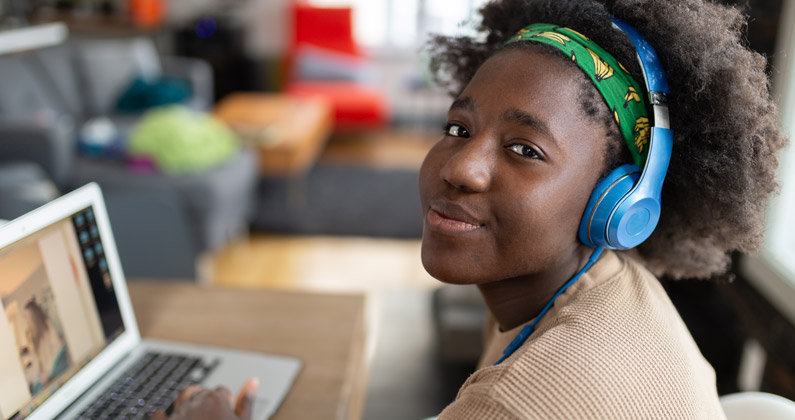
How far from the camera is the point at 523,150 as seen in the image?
2.61 ft

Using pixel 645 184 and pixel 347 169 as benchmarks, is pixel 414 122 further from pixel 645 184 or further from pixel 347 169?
pixel 645 184

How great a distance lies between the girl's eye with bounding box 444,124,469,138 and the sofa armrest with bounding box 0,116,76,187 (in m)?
A: 2.96

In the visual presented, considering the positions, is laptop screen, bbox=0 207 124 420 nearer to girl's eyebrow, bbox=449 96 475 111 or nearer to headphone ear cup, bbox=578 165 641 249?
girl's eyebrow, bbox=449 96 475 111

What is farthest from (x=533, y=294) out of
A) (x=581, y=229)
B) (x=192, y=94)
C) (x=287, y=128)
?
(x=192, y=94)

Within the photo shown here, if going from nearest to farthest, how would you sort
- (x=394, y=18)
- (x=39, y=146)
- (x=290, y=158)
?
(x=39, y=146), (x=290, y=158), (x=394, y=18)

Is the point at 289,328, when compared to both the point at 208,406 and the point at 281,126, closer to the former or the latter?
the point at 208,406

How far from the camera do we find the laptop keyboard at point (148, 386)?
97cm

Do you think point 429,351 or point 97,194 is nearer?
point 97,194

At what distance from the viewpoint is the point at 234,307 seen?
136cm

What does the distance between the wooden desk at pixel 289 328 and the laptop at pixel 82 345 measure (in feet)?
0.12

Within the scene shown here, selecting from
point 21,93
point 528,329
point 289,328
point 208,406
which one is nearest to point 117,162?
point 21,93

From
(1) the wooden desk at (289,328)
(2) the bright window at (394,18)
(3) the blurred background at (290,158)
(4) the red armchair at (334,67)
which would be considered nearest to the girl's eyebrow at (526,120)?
(3) the blurred background at (290,158)

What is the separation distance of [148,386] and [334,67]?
5169mm

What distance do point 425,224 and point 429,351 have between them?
174cm
